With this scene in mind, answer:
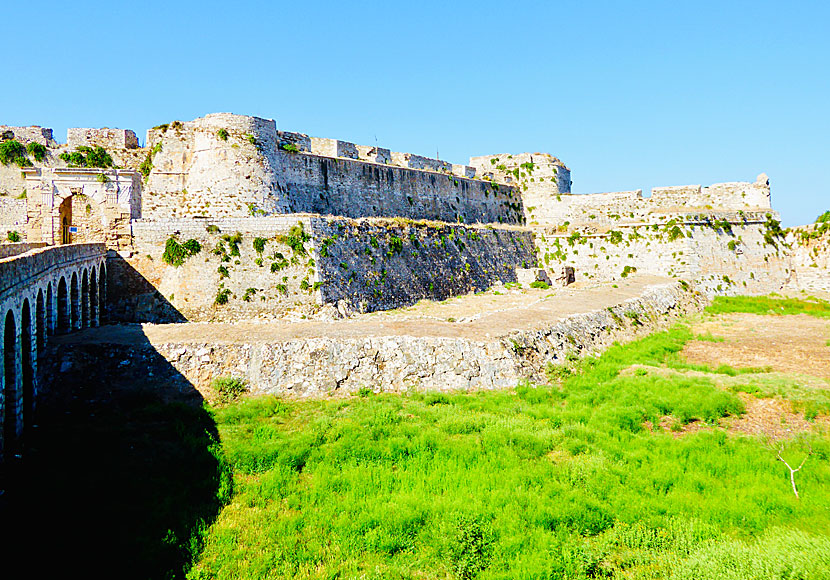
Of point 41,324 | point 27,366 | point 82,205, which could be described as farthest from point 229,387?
point 82,205

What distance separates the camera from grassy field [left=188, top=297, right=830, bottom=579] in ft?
22.1

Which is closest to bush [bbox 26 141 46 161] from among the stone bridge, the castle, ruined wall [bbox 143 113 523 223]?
the castle

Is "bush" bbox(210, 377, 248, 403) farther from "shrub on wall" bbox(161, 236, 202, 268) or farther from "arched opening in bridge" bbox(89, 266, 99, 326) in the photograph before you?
"shrub on wall" bbox(161, 236, 202, 268)

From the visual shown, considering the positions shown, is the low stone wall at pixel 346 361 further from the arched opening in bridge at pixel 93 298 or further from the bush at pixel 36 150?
the bush at pixel 36 150

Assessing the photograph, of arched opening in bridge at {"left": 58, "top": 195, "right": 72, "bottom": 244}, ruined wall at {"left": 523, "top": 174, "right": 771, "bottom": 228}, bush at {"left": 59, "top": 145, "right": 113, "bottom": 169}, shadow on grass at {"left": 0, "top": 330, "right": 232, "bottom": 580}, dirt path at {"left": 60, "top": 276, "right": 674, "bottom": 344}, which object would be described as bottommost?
shadow on grass at {"left": 0, "top": 330, "right": 232, "bottom": 580}

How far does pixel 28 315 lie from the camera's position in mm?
10594

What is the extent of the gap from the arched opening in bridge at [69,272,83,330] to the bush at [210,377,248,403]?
5493 mm

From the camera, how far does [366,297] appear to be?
67.9ft

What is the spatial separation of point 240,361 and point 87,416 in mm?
3029

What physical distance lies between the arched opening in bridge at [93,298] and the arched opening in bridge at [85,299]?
1.67 ft

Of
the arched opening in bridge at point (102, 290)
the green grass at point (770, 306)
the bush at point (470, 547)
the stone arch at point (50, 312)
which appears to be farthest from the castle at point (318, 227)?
the bush at point (470, 547)

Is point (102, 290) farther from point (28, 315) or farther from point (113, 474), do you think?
point (113, 474)

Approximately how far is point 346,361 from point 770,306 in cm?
2079

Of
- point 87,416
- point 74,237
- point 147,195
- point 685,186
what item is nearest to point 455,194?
point 685,186
